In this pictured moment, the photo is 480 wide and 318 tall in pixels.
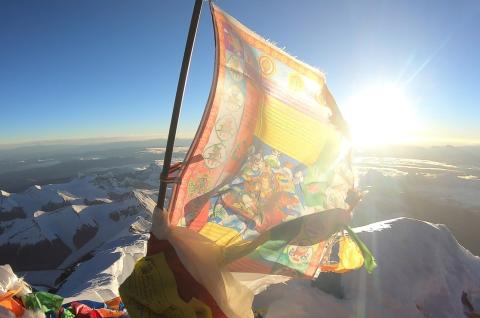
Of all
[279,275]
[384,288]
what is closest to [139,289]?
[279,275]

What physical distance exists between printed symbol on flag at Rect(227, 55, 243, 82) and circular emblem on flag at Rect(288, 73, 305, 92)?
57 centimetres

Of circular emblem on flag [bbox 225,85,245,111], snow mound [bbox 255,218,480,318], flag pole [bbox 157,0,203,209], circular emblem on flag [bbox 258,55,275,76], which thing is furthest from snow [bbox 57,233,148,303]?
flag pole [bbox 157,0,203,209]

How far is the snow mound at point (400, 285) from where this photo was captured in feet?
15.3

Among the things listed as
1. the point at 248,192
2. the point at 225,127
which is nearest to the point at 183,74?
the point at 225,127

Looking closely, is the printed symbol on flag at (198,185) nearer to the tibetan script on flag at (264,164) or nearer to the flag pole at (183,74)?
the tibetan script on flag at (264,164)

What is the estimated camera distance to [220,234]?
343 cm

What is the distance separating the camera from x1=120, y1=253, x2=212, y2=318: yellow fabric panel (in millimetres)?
2762

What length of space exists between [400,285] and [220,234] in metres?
3.29

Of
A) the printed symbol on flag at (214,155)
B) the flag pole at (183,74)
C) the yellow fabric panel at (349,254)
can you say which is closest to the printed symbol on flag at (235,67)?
the flag pole at (183,74)

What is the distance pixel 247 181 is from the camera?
349cm

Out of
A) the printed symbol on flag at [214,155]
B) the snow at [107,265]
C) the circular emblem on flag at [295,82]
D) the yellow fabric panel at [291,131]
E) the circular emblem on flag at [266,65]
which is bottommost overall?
the snow at [107,265]

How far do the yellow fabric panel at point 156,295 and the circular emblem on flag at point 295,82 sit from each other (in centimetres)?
204

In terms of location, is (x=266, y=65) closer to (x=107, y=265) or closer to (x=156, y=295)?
(x=156, y=295)

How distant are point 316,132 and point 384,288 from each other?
2.98 meters
